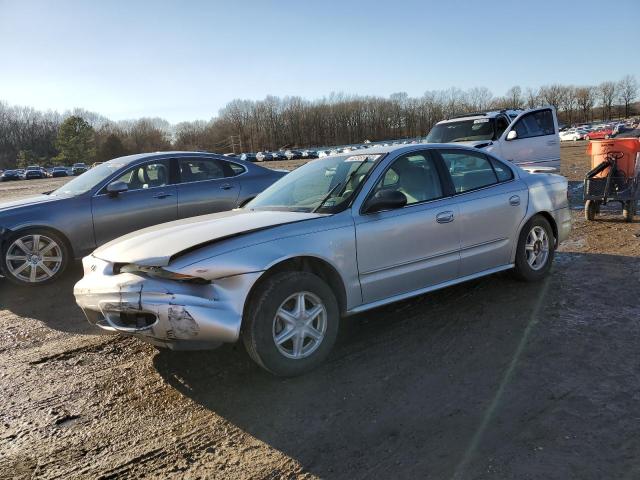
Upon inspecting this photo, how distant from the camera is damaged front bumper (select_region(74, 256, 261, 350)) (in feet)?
10.3

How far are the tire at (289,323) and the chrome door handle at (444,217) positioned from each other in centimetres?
132

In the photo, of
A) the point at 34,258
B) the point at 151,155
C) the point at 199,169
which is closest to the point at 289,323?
the point at 34,258

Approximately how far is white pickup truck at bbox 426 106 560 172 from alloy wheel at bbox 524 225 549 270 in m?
6.39

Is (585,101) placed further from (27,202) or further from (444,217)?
(27,202)

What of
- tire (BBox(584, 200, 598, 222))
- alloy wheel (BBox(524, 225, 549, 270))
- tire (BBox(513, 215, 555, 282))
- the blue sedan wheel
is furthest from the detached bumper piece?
tire (BBox(584, 200, 598, 222))

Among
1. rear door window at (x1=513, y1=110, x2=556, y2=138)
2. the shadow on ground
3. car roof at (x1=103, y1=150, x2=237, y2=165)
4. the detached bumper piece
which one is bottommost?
the shadow on ground

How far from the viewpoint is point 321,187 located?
14.4ft

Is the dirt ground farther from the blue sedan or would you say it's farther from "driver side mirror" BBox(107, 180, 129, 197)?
"driver side mirror" BBox(107, 180, 129, 197)

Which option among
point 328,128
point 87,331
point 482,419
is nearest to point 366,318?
point 482,419

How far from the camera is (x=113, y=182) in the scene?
270 inches

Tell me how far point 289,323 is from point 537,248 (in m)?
3.19

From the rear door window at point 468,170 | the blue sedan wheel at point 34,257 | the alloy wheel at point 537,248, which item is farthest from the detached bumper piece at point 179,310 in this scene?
the blue sedan wheel at point 34,257

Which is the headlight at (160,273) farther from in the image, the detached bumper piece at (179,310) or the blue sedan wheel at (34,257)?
the blue sedan wheel at (34,257)

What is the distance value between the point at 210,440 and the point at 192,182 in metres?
5.16
